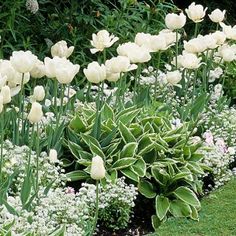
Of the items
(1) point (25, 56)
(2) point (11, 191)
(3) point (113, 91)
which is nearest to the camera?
(1) point (25, 56)

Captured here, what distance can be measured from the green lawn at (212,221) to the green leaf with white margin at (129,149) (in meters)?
0.55

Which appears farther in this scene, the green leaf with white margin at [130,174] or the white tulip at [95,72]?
the green leaf with white margin at [130,174]

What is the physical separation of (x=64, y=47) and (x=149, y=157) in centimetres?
101

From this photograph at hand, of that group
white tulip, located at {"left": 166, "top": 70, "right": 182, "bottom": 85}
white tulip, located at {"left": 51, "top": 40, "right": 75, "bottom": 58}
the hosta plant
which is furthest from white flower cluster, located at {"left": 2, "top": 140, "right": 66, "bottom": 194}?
white tulip, located at {"left": 166, "top": 70, "right": 182, "bottom": 85}

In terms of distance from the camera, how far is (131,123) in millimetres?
5551

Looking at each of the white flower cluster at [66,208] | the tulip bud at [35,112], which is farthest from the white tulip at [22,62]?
the white flower cluster at [66,208]

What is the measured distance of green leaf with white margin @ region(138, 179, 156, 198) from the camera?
5.18 meters

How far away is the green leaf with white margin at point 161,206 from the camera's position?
508 centimetres

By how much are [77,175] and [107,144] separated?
358 millimetres

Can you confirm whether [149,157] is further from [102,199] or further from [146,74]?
[146,74]

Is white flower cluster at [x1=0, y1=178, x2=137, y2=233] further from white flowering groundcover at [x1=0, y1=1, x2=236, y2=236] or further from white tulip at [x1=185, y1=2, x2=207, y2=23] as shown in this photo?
white tulip at [x1=185, y1=2, x2=207, y2=23]

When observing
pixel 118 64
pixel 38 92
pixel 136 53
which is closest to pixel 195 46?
pixel 136 53

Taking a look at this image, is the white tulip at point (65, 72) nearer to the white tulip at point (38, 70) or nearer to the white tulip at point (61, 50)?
the white tulip at point (38, 70)

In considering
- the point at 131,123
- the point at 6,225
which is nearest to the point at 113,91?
the point at 131,123
